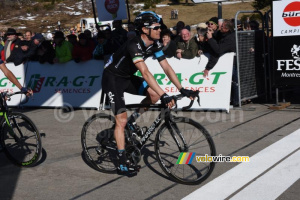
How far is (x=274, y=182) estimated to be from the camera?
5039mm

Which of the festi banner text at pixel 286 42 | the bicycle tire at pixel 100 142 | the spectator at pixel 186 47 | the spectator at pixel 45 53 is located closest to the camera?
the bicycle tire at pixel 100 142

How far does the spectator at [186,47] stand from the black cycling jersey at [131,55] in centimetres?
437

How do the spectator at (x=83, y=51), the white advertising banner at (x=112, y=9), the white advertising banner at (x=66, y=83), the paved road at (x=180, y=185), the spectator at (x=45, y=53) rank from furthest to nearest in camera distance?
the white advertising banner at (x=112, y=9)
the spectator at (x=45, y=53)
the spectator at (x=83, y=51)
the white advertising banner at (x=66, y=83)
the paved road at (x=180, y=185)

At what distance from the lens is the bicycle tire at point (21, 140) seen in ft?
20.1

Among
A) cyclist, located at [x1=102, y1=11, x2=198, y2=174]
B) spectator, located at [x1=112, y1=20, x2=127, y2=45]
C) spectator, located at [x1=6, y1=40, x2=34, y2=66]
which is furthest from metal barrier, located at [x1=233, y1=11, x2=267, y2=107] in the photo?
spectator, located at [x1=6, y1=40, x2=34, y2=66]

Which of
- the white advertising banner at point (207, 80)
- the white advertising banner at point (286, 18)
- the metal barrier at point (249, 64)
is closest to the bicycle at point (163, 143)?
the white advertising banner at point (207, 80)

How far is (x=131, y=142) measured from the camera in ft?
18.5

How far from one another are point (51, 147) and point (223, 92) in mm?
4119

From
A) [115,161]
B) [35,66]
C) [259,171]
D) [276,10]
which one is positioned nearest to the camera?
[259,171]

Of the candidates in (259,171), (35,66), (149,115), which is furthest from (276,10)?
(35,66)

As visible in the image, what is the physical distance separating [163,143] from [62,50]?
7098 millimetres

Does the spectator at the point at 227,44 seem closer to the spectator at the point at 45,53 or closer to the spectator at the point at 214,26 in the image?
the spectator at the point at 214,26

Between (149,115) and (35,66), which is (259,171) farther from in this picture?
(35,66)

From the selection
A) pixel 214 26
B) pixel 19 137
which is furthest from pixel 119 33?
pixel 19 137
